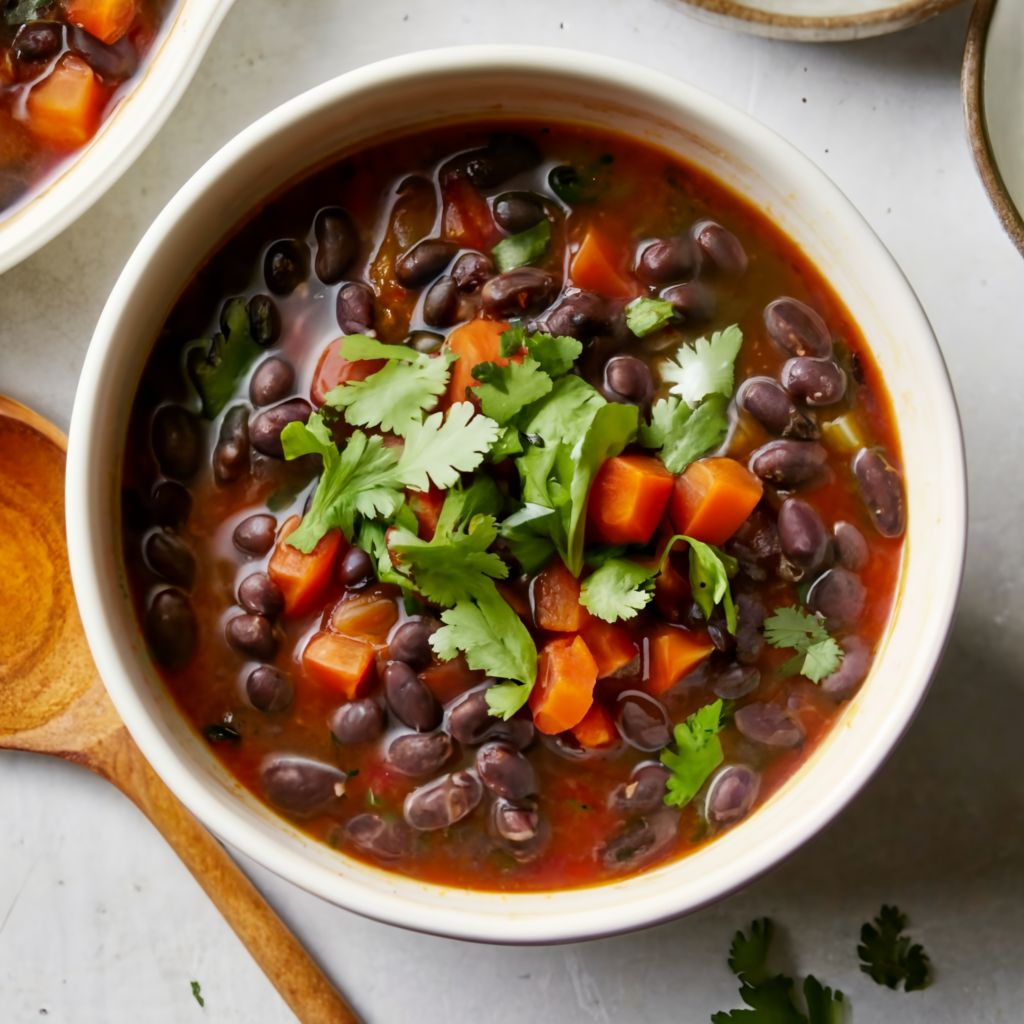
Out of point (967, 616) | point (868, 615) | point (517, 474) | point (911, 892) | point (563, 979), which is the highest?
point (517, 474)

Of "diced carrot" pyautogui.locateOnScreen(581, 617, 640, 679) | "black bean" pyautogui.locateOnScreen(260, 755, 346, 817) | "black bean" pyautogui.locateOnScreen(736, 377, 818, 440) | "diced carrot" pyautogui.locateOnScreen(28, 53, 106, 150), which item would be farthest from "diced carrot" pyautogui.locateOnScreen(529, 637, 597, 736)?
"diced carrot" pyautogui.locateOnScreen(28, 53, 106, 150)

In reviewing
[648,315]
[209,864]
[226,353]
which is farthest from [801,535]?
[209,864]

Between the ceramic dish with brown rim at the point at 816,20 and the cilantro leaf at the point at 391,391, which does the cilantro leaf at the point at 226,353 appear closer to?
the cilantro leaf at the point at 391,391

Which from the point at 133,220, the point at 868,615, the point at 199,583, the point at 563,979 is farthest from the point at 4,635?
the point at 868,615

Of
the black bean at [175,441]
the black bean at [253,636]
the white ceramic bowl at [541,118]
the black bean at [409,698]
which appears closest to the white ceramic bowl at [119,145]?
the white ceramic bowl at [541,118]

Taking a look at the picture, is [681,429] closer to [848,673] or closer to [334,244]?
[848,673]

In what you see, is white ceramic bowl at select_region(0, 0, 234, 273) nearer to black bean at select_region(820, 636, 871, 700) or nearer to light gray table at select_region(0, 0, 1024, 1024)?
light gray table at select_region(0, 0, 1024, 1024)

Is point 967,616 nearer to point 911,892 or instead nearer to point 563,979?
point 911,892
